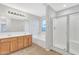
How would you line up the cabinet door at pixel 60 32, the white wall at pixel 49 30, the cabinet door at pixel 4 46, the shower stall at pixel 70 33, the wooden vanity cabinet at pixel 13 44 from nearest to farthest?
1. the cabinet door at pixel 4 46
2. the shower stall at pixel 70 33
3. the wooden vanity cabinet at pixel 13 44
4. the cabinet door at pixel 60 32
5. the white wall at pixel 49 30

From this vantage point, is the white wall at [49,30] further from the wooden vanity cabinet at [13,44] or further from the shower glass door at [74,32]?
the wooden vanity cabinet at [13,44]

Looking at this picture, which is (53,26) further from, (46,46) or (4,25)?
(4,25)

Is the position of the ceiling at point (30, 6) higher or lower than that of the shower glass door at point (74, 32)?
higher

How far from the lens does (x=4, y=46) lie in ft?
8.20

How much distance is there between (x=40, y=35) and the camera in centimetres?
414

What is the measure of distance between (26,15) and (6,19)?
1.13 metres

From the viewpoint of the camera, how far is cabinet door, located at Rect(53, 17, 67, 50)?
9.54 ft

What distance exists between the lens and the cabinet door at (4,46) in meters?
2.42

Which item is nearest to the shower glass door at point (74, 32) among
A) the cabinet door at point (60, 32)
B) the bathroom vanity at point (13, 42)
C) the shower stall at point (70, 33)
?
the shower stall at point (70, 33)

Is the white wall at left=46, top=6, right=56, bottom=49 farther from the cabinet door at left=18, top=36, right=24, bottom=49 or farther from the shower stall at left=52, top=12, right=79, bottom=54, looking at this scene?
the cabinet door at left=18, top=36, right=24, bottom=49

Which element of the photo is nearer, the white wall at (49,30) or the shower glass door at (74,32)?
the shower glass door at (74,32)

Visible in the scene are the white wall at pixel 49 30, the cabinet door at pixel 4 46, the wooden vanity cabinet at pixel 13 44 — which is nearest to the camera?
the cabinet door at pixel 4 46

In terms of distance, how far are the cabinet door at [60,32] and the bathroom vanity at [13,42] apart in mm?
1273

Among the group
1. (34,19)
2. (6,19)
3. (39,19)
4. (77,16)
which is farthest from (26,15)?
(77,16)
